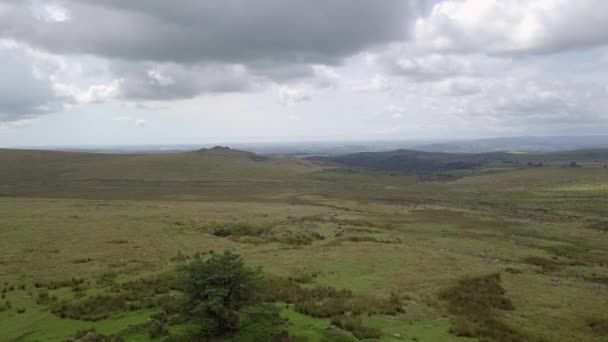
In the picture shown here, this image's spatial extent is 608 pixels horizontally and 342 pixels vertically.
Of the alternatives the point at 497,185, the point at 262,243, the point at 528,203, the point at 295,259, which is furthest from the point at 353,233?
the point at 497,185

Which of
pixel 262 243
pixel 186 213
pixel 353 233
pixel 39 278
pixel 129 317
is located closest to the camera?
pixel 129 317

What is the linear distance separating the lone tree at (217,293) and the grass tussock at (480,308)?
357 inches

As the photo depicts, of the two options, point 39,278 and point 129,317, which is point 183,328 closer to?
point 129,317

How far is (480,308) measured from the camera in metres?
21.4

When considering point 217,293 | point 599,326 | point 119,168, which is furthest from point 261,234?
point 119,168

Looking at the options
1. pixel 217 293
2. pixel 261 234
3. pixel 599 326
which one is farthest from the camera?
pixel 261 234

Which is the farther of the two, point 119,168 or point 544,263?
point 119,168

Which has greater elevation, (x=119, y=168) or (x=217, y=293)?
(x=217, y=293)

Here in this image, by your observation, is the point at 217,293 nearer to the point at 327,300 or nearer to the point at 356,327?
the point at 356,327

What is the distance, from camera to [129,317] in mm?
18781

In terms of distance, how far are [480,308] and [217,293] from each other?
1363 centimetres

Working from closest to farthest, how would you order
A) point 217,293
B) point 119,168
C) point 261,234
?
point 217,293, point 261,234, point 119,168

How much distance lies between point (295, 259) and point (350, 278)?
21.2 feet

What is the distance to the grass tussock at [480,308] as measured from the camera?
58.5 feet
